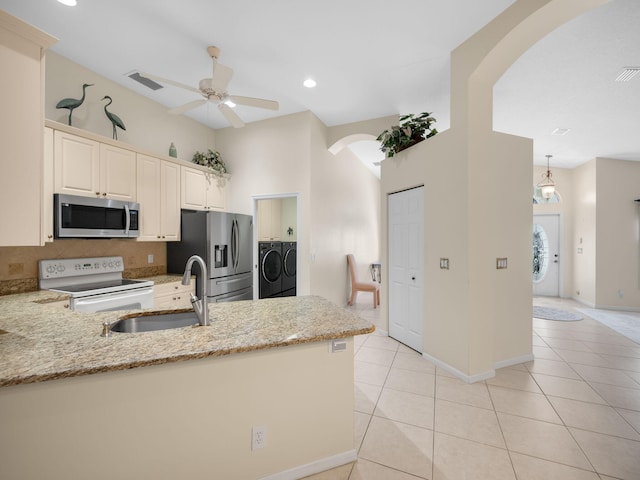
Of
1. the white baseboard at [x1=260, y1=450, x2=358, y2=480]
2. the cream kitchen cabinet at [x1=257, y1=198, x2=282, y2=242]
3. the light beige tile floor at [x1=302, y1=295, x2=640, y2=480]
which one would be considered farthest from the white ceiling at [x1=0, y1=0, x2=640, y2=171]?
the white baseboard at [x1=260, y1=450, x2=358, y2=480]

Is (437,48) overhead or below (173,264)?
overhead

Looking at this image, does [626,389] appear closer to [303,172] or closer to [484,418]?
[484,418]

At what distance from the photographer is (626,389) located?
2572 mm

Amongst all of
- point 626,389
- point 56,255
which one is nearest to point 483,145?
point 626,389

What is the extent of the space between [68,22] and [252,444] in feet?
11.8

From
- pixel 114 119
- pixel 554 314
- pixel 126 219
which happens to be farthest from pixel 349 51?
pixel 554 314

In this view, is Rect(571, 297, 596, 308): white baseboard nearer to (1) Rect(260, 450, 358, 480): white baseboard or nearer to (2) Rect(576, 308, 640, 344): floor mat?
(2) Rect(576, 308, 640, 344): floor mat

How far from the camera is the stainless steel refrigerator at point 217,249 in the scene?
3717 mm

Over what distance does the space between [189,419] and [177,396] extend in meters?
0.13

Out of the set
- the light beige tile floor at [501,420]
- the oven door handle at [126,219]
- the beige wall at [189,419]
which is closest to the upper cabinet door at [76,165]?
the oven door handle at [126,219]

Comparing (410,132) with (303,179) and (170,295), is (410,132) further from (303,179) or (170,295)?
(170,295)

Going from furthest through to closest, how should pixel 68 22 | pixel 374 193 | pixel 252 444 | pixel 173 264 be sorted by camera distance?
pixel 374 193 → pixel 173 264 → pixel 68 22 → pixel 252 444

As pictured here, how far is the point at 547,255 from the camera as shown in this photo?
22.1 feet

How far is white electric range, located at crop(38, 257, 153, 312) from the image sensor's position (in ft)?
8.63
